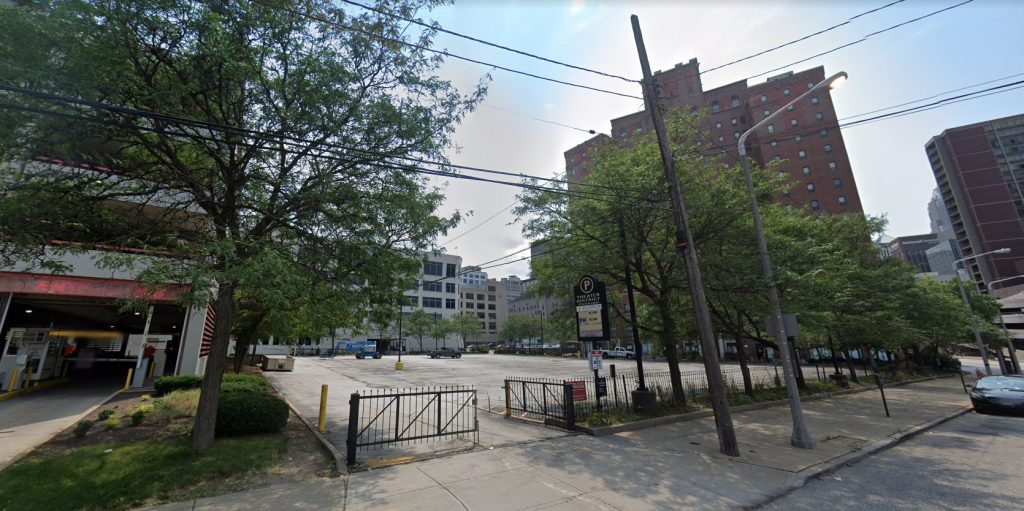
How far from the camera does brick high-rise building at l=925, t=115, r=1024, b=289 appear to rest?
7412cm

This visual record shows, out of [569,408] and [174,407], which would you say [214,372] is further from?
[569,408]

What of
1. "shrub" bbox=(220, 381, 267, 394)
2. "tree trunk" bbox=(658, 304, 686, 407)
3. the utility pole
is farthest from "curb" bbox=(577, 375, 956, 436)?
"shrub" bbox=(220, 381, 267, 394)

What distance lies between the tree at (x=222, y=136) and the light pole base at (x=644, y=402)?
7928mm

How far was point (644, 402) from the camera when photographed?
1248 centimetres

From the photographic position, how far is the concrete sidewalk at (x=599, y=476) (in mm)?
5984

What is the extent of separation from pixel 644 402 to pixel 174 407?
1338 centimetres

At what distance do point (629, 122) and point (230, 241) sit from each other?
77.8 metres

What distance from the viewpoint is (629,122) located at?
248ft

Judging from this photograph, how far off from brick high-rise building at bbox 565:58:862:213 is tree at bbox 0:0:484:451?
52080mm

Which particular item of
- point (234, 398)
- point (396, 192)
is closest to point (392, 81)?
point (396, 192)

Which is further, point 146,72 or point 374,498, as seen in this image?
point 146,72

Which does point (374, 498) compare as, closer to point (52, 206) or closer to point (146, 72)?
point (52, 206)

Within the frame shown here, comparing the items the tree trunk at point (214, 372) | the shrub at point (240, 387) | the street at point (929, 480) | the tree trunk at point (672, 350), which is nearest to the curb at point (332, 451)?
the shrub at point (240, 387)

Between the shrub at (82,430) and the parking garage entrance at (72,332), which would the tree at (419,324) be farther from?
the shrub at (82,430)
